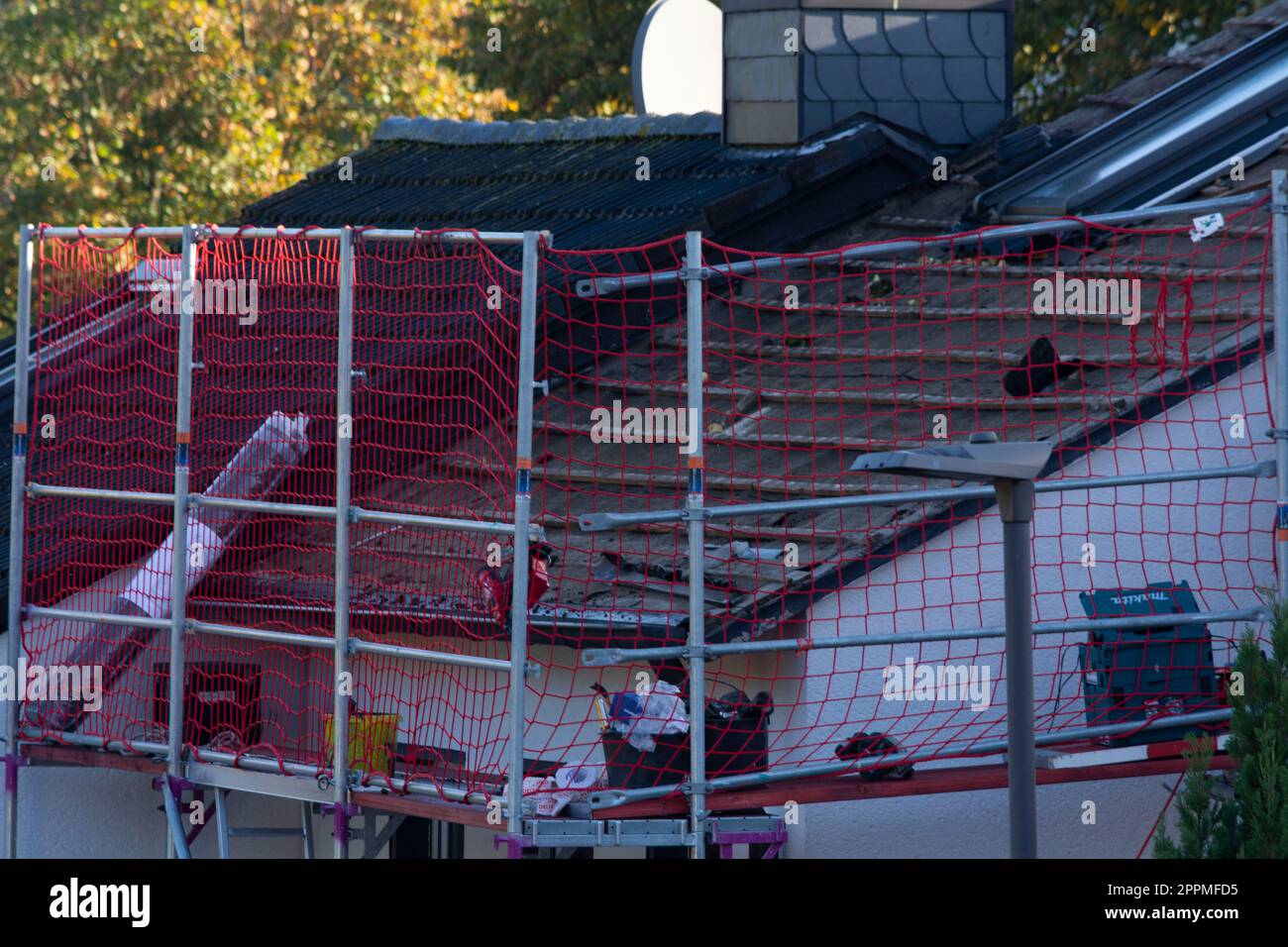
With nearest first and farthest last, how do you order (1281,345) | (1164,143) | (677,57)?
(1281,345) < (1164,143) < (677,57)

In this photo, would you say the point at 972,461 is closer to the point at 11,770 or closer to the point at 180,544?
the point at 180,544

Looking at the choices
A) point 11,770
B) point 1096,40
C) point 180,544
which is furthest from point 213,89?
point 180,544

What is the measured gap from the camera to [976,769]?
8.02 metres

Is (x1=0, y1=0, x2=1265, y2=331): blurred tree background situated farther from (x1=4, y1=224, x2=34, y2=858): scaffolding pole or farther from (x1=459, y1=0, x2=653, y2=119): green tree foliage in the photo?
(x1=4, y1=224, x2=34, y2=858): scaffolding pole

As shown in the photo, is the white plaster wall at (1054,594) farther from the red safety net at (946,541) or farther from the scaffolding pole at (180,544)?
the scaffolding pole at (180,544)

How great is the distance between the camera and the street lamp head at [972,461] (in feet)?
18.8

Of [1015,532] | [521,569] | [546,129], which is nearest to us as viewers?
[1015,532]

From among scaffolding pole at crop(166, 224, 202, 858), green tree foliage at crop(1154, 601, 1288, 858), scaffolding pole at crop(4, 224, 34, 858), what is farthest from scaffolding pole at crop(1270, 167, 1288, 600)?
scaffolding pole at crop(4, 224, 34, 858)

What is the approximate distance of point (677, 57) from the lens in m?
14.6

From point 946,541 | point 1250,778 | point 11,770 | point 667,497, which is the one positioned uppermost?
point 667,497

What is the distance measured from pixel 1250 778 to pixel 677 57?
8.80 metres

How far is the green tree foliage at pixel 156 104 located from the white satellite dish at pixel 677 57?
931 centimetres

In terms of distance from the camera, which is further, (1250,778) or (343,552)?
(343,552)

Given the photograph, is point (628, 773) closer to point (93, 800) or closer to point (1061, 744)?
point (1061, 744)
